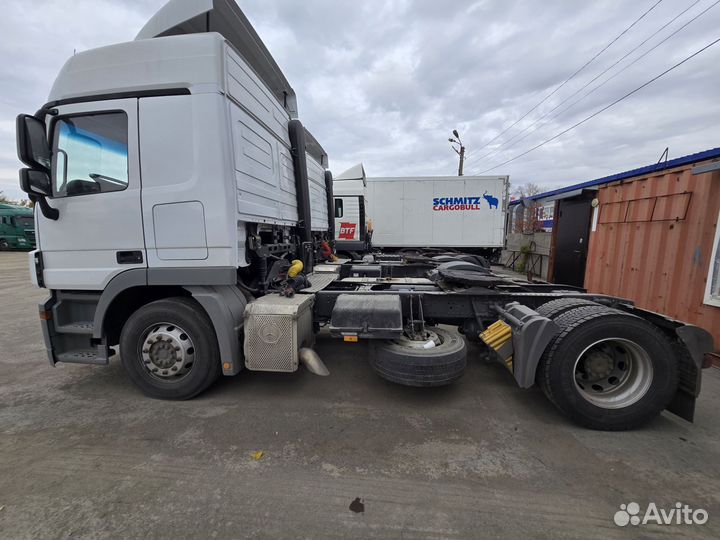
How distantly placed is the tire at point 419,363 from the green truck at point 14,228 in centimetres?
3266

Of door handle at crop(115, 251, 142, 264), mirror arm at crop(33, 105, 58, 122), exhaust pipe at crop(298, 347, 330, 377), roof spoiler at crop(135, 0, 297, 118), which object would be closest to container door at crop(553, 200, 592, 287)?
exhaust pipe at crop(298, 347, 330, 377)

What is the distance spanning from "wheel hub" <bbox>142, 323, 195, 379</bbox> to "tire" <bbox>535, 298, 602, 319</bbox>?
3.40m

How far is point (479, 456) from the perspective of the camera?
92.0 inches

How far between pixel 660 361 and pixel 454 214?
9.42 m

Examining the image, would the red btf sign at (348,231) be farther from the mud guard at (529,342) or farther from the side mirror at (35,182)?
the mud guard at (529,342)

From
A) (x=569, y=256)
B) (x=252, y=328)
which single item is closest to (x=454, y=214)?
(x=569, y=256)

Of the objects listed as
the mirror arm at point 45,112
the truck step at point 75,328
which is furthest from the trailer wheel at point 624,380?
the mirror arm at point 45,112

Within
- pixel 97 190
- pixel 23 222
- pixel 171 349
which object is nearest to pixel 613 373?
pixel 171 349

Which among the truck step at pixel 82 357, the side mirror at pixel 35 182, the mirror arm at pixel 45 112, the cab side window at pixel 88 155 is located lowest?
the truck step at pixel 82 357

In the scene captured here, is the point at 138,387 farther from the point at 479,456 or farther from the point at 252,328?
the point at 479,456

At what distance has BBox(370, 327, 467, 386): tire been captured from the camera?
9.01ft

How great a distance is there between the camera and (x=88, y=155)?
2957 millimetres

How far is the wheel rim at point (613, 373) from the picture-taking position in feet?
8.62

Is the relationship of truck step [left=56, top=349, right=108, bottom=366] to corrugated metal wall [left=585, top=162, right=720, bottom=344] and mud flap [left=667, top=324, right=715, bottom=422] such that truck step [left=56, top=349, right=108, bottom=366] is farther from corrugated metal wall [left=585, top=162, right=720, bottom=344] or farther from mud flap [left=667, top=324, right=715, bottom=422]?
corrugated metal wall [left=585, top=162, right=720, bottom=344]
